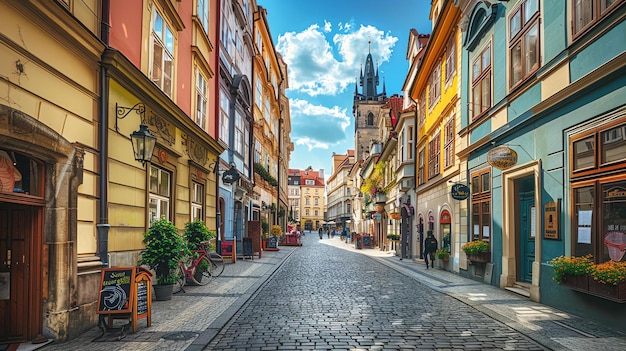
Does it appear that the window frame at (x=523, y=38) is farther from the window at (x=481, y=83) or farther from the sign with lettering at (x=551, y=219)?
the sign with lettering at (x=551, y=219)

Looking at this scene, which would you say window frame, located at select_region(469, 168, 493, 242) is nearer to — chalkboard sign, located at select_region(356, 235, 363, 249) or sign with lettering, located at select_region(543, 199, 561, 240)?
sign with lettering, located at select_region(543, 199, 561, 240)

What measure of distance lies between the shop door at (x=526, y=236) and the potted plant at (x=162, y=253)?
818 cm

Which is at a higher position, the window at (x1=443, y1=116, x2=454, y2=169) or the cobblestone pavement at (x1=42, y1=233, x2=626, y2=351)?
the window at (x1=443, y1=116, x2=454, y2=169)

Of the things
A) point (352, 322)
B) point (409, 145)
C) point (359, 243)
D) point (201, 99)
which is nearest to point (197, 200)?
point (201, 99)

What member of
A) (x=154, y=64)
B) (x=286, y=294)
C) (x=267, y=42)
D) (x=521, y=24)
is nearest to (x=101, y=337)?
(x=286, y=294)

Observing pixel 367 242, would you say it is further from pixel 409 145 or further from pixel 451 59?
pixel 451 59

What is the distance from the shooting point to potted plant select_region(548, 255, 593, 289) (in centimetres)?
809

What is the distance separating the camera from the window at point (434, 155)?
2027 cm

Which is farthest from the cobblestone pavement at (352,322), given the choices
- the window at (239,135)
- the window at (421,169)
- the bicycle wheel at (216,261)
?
the window at (239,135)

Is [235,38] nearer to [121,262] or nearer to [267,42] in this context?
[267,42]

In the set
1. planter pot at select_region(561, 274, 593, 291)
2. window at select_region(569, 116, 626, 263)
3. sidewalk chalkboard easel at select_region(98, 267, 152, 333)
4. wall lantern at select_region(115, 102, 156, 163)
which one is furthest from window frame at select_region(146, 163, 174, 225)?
window at select_region(569, 116, 626, 263)

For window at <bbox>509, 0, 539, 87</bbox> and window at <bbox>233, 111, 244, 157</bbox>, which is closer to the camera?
window at <bbox>509, 0, 539, 87</bbox>

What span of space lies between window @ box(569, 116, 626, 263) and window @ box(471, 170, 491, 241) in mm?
4817

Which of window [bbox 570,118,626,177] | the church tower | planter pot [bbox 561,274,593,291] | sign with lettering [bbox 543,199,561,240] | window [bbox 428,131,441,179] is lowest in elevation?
planter pot [bbox 561,274,593,291]
